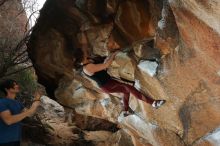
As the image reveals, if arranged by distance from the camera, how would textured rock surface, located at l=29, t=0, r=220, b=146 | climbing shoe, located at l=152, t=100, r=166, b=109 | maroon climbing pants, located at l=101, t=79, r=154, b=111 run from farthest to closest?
1. maroon climbing pants, located at l=101, t=79, r=154, b=111
2. climbing shoe, located at l=152, t=100, r=166, b=109
3. textured rock surface, located at l=29, t=0, r=220, b=146

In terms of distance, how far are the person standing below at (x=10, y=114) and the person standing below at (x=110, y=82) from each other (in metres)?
1.26

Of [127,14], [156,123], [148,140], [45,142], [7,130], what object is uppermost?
[127,14]

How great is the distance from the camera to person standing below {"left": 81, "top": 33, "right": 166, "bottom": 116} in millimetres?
6258

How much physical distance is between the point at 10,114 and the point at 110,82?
203cm

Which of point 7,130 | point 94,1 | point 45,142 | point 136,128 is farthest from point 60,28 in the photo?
point 45,142

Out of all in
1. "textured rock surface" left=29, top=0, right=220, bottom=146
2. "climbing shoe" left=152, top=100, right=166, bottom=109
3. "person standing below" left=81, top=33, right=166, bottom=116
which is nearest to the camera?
"textured rock surface" left=29, top=0, right=220, bottom=146

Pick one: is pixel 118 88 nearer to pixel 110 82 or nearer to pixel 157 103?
pixel 110 82

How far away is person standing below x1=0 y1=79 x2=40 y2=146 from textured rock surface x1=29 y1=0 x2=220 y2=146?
2.00 m

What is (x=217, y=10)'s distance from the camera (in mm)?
4680

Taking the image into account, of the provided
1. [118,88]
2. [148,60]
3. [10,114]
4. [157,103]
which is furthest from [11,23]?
[10,114]

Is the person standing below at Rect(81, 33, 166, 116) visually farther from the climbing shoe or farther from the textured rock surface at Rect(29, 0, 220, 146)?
the textured rock surface at Rect(29, 0, 220, 146)

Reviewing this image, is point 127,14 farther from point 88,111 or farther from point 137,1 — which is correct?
point 88,111

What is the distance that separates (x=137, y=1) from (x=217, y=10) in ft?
6.83

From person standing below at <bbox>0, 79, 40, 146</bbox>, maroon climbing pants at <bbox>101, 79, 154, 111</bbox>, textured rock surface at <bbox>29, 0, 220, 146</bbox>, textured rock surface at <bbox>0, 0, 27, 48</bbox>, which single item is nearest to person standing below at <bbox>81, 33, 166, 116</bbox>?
maroon climbing pants at <bbox>101, 79, 154, 111</bbox>
